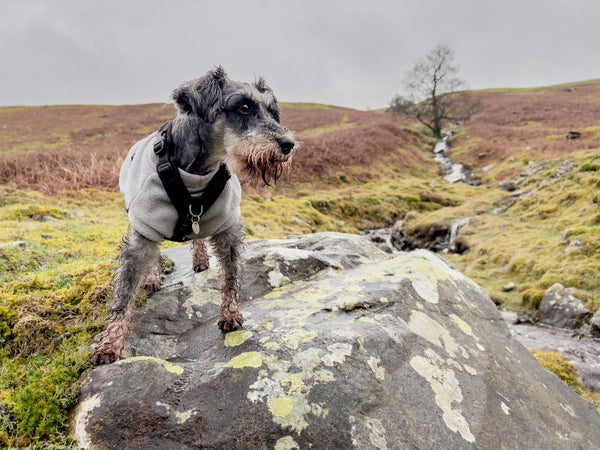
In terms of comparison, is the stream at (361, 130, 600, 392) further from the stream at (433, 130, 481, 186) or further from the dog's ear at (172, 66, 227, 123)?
the stream at (433, 130, 481, 186)

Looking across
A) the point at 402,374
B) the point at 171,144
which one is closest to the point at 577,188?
the point at 402,374

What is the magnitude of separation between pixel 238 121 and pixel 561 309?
9.46m

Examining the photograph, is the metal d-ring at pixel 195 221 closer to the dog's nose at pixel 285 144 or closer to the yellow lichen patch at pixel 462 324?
the dog's nose at pixel 285 144

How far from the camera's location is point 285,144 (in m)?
4.43

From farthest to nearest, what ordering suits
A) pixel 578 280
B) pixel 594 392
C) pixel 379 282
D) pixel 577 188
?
pixel 577 188 < pixel 578 280 < pixel 594 392 < pixel 379 282

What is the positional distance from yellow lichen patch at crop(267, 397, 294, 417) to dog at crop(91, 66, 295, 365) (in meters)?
1.22

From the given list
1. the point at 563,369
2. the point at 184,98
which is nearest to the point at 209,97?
the point at 184,98

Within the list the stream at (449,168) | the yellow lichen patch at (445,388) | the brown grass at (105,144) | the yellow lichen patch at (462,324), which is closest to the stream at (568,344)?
the yellow lichen patch at (462,324)

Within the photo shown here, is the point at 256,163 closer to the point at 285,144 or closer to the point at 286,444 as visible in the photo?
the point at 285,144

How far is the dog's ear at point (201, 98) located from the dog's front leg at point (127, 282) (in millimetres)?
1630

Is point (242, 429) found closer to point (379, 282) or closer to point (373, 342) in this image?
point (373, 342)

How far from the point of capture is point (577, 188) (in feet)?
50.1

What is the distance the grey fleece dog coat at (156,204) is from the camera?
4000 mm

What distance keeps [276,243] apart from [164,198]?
3.40m
